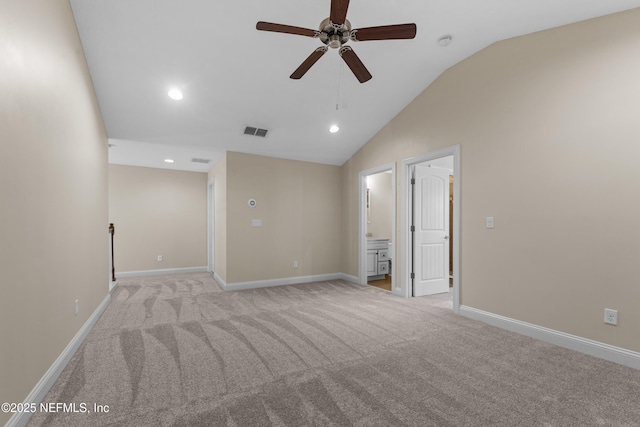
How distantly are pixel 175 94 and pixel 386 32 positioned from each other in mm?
2768

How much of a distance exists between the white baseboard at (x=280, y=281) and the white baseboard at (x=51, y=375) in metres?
2.09

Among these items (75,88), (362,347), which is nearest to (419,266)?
(362,347)

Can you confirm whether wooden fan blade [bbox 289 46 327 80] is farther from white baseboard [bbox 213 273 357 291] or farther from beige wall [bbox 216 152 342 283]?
white baseboard [bbox 213 273 357 291]

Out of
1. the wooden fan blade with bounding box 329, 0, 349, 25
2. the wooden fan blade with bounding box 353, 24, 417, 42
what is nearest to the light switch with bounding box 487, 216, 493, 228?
A: the wooden fan blade with bounding box 353, 24, 417, 42

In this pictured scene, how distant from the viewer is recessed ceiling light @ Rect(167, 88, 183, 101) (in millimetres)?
3588

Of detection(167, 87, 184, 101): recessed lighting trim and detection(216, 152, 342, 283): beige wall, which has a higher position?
detection(167, 87, 184, 101): recessed lighting trim

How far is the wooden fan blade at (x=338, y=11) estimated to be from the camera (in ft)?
6.11

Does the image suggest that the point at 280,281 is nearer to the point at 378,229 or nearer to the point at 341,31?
the point at 378,229

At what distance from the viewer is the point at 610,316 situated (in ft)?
8.14

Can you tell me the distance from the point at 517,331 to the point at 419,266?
166 cm

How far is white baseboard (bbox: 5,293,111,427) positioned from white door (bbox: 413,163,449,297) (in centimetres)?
419

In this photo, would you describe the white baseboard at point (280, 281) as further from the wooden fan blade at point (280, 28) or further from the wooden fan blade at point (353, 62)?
the wooden fan blade at point (280, 28)

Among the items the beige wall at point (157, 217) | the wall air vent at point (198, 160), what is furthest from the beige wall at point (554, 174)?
the beige wall at point (157, 217)

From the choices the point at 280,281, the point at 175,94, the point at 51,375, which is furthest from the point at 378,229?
the point at 51,375
